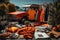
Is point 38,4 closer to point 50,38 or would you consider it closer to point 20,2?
point 20,2

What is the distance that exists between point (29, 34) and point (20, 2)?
1.82ft

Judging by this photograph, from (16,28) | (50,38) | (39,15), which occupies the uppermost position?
(39,15)

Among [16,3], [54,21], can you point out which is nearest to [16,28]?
[16,3]

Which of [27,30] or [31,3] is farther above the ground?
[31,3]

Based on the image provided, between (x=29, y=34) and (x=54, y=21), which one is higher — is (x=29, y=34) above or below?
below

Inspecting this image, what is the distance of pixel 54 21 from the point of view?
288 cm

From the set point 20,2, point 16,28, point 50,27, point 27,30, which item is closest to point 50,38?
point 50,27

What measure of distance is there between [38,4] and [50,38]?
0.60 meters

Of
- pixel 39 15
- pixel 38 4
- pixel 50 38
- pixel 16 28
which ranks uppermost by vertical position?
pixel 38 4

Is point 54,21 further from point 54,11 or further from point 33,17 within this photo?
point 33,17

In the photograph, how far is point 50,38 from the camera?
2.84 metres

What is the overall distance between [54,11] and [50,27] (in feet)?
0.90

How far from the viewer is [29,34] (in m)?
2.84

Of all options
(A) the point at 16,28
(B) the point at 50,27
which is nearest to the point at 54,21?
(B) the point at 50,27
